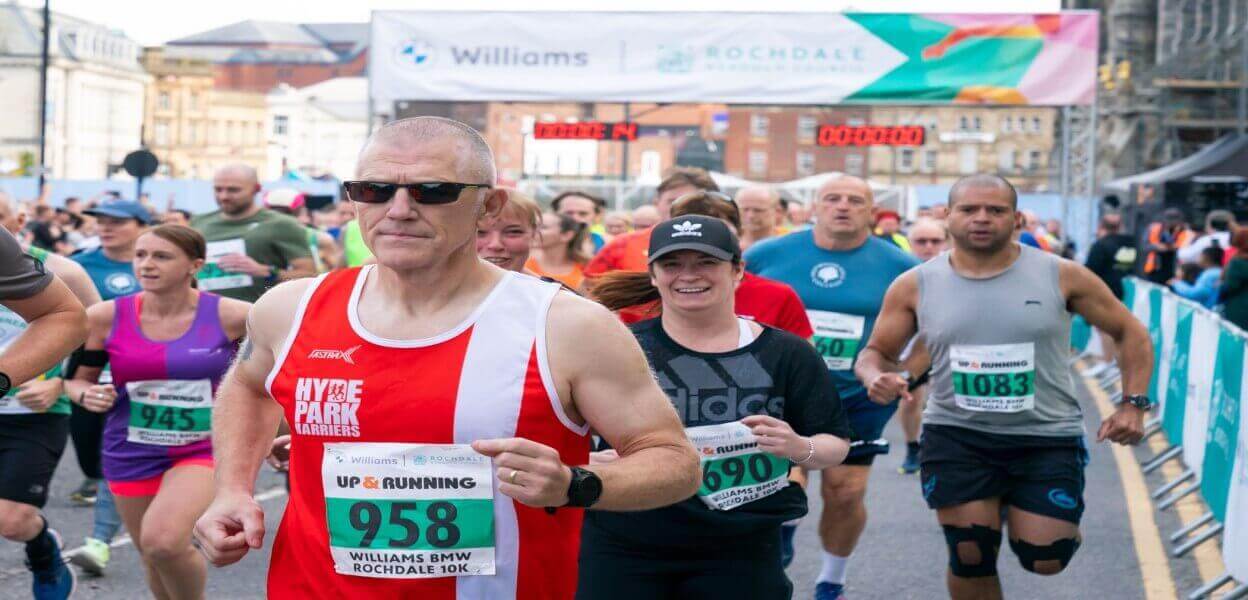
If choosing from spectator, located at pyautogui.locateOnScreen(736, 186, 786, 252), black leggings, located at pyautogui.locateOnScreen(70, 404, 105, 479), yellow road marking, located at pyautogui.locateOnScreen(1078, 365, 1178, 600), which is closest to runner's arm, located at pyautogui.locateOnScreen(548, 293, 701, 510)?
yellow road marking, located at pyautogui.locateOnScreen(1078, 365, 1178, 600)

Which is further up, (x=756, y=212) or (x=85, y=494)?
(x=756, y=212)

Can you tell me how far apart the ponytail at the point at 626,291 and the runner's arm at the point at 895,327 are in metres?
1.29

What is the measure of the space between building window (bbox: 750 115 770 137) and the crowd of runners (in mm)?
102189

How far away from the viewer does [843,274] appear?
7.86 meters

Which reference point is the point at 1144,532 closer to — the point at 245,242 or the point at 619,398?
the point at 245,242

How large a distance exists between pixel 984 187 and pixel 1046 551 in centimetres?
131

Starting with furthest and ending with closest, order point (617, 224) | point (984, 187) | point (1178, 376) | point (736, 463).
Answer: point (617, 224), point (1178, 376), point (984, 187), point (736, 463)

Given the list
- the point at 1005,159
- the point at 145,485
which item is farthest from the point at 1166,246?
the point at 1005,159

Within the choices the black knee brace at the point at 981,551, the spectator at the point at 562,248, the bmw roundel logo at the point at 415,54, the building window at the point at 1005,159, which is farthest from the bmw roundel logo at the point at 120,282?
the building window at the point at 1005,159

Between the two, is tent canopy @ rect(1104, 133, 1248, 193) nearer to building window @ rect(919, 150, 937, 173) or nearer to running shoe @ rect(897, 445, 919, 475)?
running shoe @ rect(897, 445, 919, 475)

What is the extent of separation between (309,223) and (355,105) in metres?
103

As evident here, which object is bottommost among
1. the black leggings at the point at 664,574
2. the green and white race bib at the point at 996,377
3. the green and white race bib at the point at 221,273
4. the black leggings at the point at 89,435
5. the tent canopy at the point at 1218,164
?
the black leggings at the point at 89,435

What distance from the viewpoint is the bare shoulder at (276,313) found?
3344 millimetres

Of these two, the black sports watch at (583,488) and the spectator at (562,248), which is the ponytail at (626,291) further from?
the spectator at (562,248)
